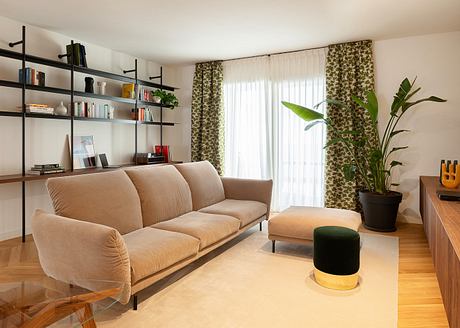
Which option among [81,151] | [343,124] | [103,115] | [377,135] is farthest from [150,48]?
[377,135]

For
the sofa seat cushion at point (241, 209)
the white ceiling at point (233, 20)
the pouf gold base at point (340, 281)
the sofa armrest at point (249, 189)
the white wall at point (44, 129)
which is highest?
the white ceiling at point (233, 20)

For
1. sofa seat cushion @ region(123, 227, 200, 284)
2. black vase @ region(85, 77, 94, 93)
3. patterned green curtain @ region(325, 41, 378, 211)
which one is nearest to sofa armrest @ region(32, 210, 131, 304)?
sofa seat cushion @ region(123, 227, 200, 284)

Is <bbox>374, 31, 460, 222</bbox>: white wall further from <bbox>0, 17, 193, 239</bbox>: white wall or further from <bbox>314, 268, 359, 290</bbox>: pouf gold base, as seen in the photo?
<bbox>0, 17, 193, 239</bbox>: white wall

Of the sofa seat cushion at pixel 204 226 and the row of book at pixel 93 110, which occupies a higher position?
the row of book at pixel 93 110

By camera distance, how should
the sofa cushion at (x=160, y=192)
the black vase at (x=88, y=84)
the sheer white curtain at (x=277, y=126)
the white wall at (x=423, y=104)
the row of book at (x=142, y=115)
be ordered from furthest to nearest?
the row of book at (x=142, y=115) → the sheer white curtain at (x=277, y=126) → the black vase at (x=88, y=84) → the white wall at (x=423, y=104) → the sofa cushion at (x=160, y=192)

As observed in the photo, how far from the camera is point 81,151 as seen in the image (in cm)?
438

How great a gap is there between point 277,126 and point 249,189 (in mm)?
1557

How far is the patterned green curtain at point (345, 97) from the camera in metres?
4.42

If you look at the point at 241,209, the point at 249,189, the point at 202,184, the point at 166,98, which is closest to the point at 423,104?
the point at 249,189

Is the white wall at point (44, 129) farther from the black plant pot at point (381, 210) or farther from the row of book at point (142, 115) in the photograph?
the black plant pot at point (381, 210)

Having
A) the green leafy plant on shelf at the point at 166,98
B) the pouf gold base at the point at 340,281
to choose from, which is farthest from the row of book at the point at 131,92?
the pouf gold base at the point at 340,281

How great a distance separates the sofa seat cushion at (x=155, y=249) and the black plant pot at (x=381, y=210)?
249cm

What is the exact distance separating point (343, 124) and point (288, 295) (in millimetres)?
2945

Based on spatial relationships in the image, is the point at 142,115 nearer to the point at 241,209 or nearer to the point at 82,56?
the point at 82,56
